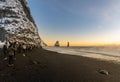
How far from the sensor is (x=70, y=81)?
1677cm

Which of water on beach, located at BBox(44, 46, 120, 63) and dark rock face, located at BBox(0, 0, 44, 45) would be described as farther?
dark rock face, located at BBox(0, 0, 44, 45)

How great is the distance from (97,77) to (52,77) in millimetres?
4572

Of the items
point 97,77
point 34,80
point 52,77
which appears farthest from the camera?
point 97,77

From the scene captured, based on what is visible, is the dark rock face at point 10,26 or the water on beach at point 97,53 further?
the dark rock face at point 10,26

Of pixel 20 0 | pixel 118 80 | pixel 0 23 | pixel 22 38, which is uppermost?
pixel 20 0

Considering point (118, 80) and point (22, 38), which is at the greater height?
point (22, 38)

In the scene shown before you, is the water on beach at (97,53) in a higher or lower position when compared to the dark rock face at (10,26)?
lower

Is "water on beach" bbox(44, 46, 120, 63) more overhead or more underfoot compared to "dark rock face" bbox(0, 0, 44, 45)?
more underfoot

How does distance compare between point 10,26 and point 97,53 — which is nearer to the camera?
point 97,53

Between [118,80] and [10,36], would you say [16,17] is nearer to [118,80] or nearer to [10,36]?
[10,36]

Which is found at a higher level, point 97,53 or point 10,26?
point 10,26

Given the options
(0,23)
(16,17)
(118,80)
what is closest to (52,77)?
(118,80)

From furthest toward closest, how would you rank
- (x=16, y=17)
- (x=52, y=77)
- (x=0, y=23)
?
(x=16, y=17), (x=0, y=23), (x=52, y=77)

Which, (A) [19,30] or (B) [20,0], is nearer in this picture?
(A) [19,30]
